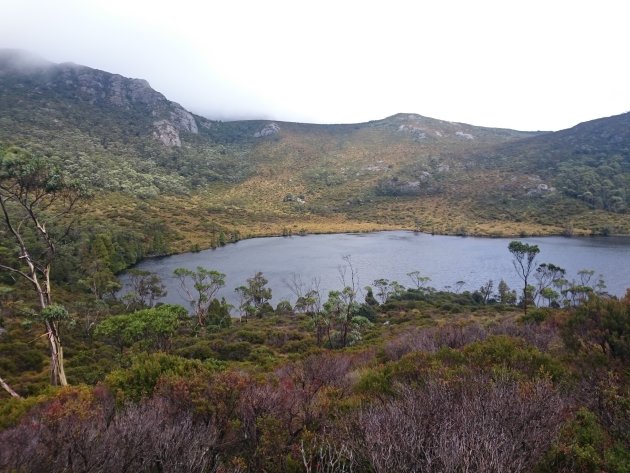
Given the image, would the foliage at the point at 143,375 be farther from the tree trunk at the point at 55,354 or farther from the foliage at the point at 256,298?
the foliage at the point at 256,298

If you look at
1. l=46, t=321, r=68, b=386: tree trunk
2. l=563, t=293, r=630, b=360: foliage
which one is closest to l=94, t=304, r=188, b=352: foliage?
l=46, t=321, r=68, b=386: tree trunk

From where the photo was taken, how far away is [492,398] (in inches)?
431

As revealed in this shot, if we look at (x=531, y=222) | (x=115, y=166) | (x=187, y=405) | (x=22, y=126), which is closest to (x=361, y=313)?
(x=187, y=405)

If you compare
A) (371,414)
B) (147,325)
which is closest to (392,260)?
(147,325)

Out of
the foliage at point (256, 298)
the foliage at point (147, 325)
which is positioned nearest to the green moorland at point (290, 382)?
the foliage at point (147, 325)

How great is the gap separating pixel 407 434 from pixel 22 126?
225 metres

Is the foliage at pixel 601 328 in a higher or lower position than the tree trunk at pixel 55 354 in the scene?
higher

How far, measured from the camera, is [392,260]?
11606cm

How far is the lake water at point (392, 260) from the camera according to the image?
95250mm

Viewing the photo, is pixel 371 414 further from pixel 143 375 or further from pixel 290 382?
pixel 143 375

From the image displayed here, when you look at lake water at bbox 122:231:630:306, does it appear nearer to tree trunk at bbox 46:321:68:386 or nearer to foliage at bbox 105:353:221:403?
tree trunk at bbox 46:321:68:386

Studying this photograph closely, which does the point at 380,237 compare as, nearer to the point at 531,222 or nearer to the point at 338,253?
the point at 338,253

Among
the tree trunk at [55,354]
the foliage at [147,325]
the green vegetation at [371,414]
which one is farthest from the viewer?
the foliage at [147,325]

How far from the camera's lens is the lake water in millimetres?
95250
